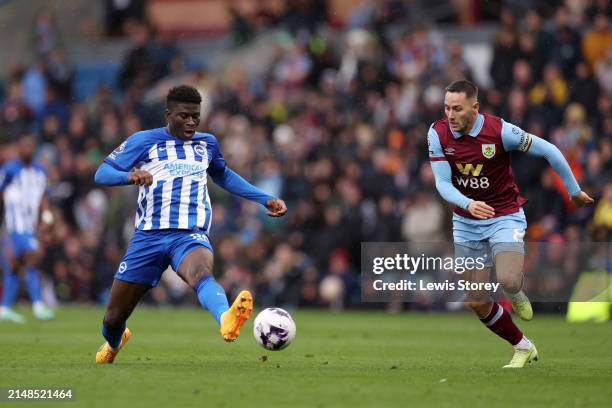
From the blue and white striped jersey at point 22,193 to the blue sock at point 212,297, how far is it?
9507 mm

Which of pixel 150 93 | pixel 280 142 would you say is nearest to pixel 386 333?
pixel 280 142

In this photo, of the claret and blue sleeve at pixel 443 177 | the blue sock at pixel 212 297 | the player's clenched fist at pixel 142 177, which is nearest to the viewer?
the player's clenched fist at pixel 142 177

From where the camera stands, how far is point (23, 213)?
20219 millimetres

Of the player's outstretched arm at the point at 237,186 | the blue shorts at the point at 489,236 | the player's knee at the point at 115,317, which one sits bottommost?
the player's knee at the point at 115,317

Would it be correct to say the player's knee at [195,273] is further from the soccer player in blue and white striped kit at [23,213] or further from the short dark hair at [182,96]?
the soccer player in blue and white striped kit at [23,213]

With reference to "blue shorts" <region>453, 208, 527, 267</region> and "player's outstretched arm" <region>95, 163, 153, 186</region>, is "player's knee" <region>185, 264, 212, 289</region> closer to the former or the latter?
"player's outstretched arm" <region>95, 163, 153, 186</region>

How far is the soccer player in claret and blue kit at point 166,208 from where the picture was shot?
10.9 meters

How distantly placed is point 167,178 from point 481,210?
9.06ft

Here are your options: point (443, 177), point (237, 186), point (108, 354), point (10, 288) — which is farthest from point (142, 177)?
point (10, 288)

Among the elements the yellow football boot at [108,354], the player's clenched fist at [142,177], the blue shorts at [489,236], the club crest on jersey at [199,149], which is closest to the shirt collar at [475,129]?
the blue shorts at [489,236]

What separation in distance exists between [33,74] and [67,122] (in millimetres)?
1663

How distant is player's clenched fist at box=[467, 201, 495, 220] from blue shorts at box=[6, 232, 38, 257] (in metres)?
11.2

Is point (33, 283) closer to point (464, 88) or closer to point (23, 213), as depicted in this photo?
point (23, 213)

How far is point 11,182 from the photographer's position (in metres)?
19.9
